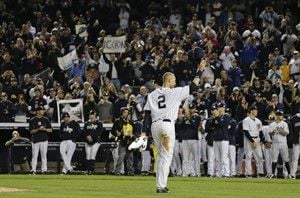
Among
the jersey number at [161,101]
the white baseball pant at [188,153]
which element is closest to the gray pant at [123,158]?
the white baseball pant at [188,153]

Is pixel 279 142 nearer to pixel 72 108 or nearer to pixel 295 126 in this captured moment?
pixel 295 126

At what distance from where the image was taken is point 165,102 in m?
21.2

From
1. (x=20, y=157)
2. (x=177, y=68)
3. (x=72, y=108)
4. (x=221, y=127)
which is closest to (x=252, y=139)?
(x=221, y=127)

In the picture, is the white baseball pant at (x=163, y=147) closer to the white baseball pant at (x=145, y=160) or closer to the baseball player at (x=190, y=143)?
the baseball player at (x=190, y=143)

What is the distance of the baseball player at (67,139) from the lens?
3288 centimetres

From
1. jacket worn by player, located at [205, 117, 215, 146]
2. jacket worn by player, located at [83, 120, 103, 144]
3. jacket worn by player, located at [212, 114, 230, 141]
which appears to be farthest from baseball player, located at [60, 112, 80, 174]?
jacket worn by player, located at [212, 114, 230, 141]

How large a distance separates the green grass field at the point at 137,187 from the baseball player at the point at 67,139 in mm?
3857

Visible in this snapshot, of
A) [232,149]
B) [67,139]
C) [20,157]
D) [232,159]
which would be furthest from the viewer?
[20,157]

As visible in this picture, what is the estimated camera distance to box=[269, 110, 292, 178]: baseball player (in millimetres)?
31673

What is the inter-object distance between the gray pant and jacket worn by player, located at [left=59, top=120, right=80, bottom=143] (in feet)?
5.66

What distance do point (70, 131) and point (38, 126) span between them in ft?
3.54

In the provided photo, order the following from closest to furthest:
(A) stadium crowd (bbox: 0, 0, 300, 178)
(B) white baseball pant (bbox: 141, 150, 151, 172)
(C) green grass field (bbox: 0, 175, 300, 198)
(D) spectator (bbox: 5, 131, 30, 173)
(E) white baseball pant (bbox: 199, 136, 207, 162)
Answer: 1. (C) green grass field (bbox: 0, 175, 300, 198)
2. (A) stadium crowd (bbox: 0, 0, 300, 178)
3. (B) white baseball pant (bbox: 141, 150, 151, 172)
4. (E) white baseball pant (bbox: 199, 136, 207, 162)
5. (D) spectator (bbox: 5, 131, 30, 173)

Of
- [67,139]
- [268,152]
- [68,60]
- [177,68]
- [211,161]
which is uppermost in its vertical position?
[68,60]

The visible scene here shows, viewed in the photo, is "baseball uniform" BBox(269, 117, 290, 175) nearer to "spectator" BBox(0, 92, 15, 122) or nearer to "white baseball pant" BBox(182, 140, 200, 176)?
"white baseball pant" BBox(182, 140, 200, 176)
